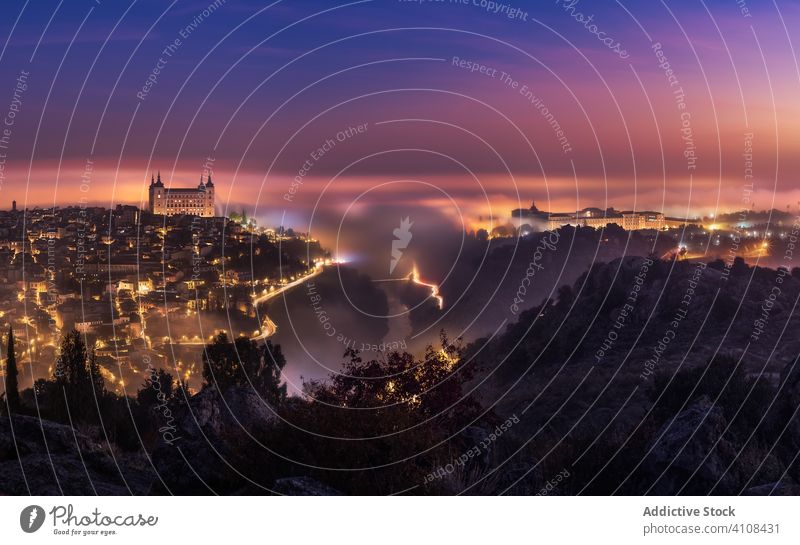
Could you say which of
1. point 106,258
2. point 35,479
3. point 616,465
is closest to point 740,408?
point 616,465

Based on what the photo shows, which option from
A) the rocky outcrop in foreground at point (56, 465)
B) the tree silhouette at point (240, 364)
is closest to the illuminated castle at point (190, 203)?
the tree silhouette at point (240, 364)

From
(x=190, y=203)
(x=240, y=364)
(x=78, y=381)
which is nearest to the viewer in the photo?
(x=78, y=381)

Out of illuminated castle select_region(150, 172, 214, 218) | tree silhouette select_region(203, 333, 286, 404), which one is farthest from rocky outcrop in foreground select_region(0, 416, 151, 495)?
illuminated castle select_region(150, 172, 214, 218)
